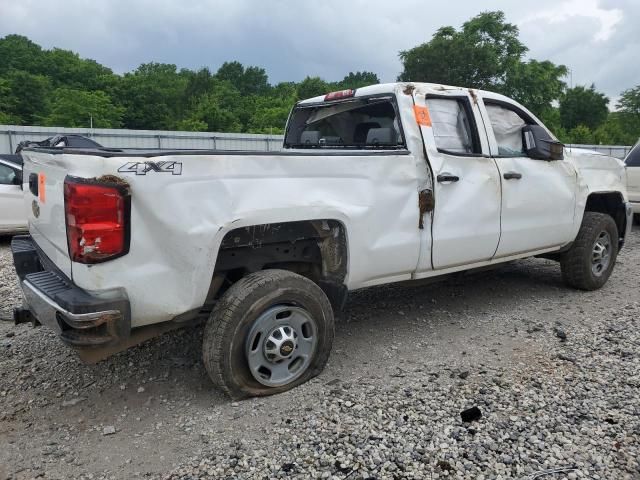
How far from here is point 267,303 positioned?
10.1ft

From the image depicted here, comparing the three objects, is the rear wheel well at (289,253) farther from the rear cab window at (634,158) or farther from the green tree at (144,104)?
the green tree at (144,104)

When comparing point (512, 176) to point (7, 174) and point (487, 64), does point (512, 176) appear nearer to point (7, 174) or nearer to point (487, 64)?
point (7, 174)

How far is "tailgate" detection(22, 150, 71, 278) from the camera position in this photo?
2.92 metres

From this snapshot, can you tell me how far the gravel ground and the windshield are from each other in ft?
5.00

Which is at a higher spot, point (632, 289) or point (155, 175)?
point (155, 175)

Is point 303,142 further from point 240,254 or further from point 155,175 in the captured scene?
point 155,175

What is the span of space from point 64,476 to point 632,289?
17.9 ft

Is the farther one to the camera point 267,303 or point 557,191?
point 557,191

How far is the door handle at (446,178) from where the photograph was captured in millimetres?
3856

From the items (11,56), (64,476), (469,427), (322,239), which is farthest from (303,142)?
(11,56)

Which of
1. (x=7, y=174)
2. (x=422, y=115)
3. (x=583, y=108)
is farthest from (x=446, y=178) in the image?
(x=583, y=108)

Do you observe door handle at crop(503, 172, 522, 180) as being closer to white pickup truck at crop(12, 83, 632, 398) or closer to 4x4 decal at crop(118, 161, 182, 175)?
white pickup truck at crop(12, 83, 632, 398)

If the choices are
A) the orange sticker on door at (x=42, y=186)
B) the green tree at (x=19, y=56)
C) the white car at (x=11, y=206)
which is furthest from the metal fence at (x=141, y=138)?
the green tree at (x=19, y=56)

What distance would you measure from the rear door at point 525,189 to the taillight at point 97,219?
2.96 m
